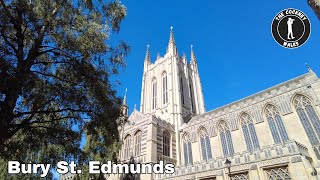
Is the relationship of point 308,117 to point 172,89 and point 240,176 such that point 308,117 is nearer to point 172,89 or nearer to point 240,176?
point 240,176

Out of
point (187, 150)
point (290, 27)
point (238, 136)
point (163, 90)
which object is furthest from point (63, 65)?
point (163, 90)

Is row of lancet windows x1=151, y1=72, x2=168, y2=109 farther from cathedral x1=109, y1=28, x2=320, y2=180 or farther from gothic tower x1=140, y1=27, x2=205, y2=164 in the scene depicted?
cathedral x1=109, y1=28, x2=320, y2=180

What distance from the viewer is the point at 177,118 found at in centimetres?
3653

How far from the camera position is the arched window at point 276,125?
22.8m

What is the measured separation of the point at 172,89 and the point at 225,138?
1621cm

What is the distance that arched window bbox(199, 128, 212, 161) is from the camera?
93.6ft

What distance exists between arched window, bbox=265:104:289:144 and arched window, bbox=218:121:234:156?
5.27 meters

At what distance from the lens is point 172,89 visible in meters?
40.9

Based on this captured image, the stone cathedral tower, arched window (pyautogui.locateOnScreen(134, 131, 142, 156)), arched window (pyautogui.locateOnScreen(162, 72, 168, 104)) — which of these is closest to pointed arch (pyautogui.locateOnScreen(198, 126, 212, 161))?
the stone cathedral tower

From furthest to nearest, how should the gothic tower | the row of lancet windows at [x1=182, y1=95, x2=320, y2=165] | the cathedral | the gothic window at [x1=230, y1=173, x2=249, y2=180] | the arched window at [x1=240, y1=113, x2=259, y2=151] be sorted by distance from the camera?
the gothic tower → the arched window at [x1=240, y1=113, x2=259, y2=151] → the row of lancet windows at [x1=182, y1=95, x2=320, y2=165] → the gothic window at [x1=230, y1=173, x2=249, y2=180] → the cathedral

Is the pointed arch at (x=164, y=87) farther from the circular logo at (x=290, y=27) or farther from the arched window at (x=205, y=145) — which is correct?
the circular logo at (x=290, y=27)

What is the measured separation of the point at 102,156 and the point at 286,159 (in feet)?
48.1

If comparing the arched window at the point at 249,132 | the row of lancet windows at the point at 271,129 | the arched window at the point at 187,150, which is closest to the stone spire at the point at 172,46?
the arched window at the point at 187,150

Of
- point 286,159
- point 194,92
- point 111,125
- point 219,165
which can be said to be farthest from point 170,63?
point 111,125
